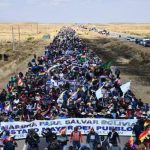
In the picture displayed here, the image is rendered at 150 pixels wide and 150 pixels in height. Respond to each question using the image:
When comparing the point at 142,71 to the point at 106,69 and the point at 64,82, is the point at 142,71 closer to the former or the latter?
the point at 106,69

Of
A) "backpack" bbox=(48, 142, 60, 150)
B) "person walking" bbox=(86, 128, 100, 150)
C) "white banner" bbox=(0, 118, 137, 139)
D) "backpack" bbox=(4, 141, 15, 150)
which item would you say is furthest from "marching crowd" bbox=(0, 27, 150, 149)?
"backpack" bbox=(48, 142, 60, 150)

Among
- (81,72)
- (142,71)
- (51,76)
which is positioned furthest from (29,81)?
(142,71)

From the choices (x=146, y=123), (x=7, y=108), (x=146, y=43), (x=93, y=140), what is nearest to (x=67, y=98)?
(x=7, y=108)

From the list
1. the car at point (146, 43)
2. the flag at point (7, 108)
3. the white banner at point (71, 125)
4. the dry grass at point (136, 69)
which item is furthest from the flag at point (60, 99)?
the car at point (146, 43)

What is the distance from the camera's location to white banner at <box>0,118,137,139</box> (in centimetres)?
2166

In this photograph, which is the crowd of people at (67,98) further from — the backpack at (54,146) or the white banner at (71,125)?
the backpack at (54,146)

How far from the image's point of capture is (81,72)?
35.2 m

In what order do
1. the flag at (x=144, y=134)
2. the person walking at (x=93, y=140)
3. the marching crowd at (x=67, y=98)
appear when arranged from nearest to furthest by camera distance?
the person walking at (x=93, y=140) → the flag at (x=144, y=134) → the marching crowd at (x=67, y=98)

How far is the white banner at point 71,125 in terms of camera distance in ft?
71.1

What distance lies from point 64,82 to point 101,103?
22.4 feet

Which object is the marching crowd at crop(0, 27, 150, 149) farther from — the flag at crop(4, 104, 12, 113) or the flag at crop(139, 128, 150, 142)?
the flag at crop(139, 128, 150, 142)

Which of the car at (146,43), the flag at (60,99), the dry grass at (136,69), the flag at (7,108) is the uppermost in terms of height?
the flag at (60,99)

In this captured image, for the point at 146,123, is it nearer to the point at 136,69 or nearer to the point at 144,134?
the point at 144,134

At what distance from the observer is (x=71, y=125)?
21828mm
